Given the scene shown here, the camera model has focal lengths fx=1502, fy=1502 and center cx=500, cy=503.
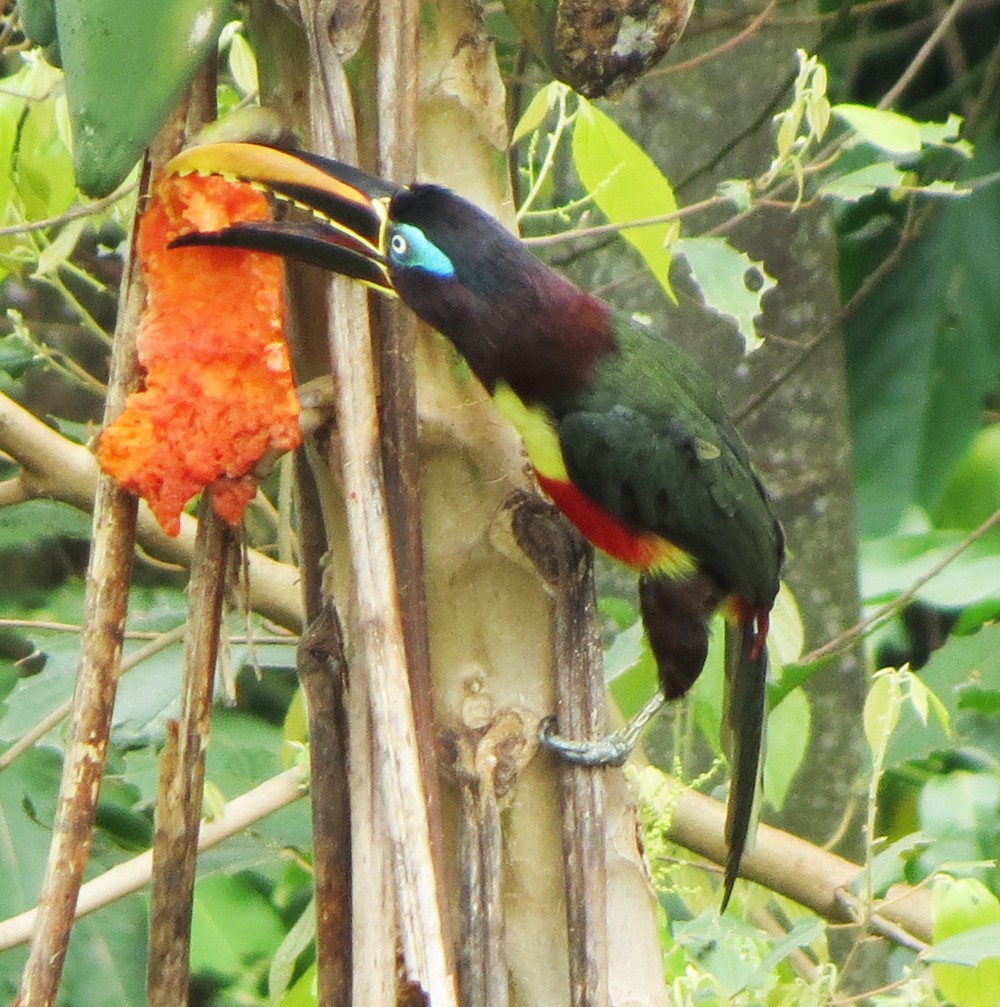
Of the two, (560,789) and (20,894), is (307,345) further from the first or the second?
(20,894)

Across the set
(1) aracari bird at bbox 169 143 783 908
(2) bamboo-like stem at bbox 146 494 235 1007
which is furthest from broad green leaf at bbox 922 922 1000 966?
(2) bamboo-like stem at bbox 146 494 235 1007

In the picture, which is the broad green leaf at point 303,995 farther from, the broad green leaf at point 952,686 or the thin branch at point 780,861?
the broad green leaf at point 952,686

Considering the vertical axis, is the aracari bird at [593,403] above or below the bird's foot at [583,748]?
above

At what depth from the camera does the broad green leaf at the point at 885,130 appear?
1348 mm

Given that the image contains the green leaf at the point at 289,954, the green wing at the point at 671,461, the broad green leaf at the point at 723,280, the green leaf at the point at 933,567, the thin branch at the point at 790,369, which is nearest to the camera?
the green wing at the point at 671,461

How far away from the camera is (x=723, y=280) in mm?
1332

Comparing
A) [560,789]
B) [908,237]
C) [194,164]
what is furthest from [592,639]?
[908,237]

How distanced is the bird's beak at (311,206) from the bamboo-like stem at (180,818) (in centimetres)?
21

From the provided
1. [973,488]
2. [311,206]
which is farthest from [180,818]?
[973,488]

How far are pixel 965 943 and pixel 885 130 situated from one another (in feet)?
2.34

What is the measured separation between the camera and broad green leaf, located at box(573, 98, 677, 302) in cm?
124

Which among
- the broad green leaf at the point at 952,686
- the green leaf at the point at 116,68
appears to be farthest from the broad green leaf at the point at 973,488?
the green leaf at the point at 116,68

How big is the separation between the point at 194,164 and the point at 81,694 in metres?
0.30

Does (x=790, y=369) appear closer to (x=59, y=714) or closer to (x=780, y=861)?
(x=780, y=861)
